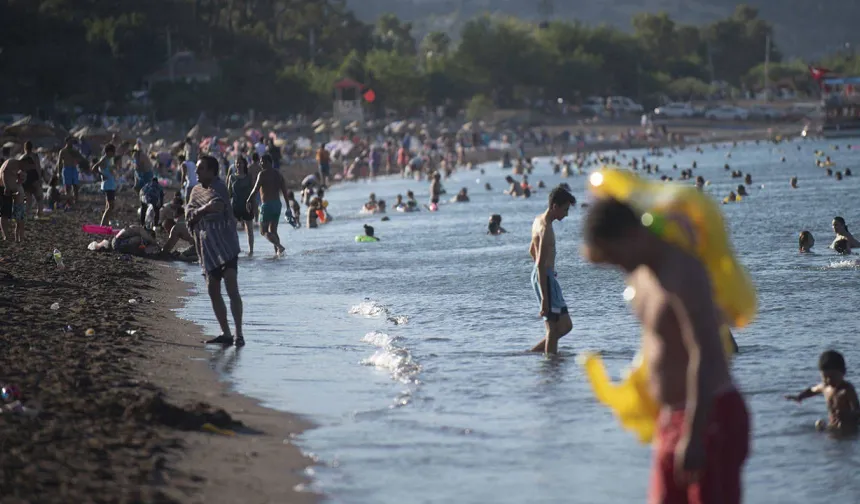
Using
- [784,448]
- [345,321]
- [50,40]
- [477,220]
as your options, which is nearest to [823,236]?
[477,220]

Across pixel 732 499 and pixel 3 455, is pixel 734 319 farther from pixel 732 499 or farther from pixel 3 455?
pixel 3 455

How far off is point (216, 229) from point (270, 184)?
9.25 meters

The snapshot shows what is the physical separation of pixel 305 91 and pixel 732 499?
301 ft

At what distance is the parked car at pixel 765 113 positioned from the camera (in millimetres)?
130500

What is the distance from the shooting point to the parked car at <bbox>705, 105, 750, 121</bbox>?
128000mm

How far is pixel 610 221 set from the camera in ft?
14.0

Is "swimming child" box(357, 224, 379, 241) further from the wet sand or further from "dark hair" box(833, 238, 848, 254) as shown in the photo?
the wet sand

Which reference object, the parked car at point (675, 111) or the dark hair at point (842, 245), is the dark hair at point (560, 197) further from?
the parked car at point (675, 111)

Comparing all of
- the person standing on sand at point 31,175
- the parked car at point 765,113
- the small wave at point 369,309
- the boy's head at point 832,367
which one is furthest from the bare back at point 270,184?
the parked car at point 765,113

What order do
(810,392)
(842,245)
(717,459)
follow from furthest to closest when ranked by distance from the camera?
(842,245) → (810,392) → (717,459)

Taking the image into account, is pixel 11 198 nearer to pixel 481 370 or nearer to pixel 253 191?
pixel 253 191

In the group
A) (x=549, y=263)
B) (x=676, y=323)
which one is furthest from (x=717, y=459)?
(x=549, y=263)

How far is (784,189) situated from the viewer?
47.4m

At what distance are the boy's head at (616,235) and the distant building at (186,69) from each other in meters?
90.5
